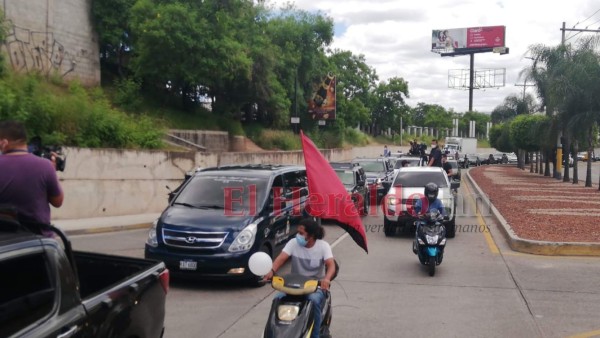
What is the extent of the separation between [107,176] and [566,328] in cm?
1384

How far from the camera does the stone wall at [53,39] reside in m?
21.2

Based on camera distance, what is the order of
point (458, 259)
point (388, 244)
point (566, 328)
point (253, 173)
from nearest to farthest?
point (566, 328) → point (253, 173) → point (458, 259) → point (388, 244)

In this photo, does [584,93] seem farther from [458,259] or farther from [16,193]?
[16,193]

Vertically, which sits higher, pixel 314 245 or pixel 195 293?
pixel 314 245

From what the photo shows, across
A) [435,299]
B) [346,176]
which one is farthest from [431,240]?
[346,176]

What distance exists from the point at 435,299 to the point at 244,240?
2859 millimetres

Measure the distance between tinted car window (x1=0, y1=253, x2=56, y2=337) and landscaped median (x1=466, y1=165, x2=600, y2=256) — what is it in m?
10.0

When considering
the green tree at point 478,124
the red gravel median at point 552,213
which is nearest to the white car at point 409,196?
the red gravel median at point 552,213

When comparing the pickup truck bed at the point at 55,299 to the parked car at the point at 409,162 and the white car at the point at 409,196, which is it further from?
the parked car at the point at 409,162

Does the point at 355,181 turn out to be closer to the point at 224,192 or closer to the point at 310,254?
the point at 224,192

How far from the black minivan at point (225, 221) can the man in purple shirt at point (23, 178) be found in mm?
2980

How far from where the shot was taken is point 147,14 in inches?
1001

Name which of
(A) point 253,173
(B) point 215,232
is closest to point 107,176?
(A) point 253,173

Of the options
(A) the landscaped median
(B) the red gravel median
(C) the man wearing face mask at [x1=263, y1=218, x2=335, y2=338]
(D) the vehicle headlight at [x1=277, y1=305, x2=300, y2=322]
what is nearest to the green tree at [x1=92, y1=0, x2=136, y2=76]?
(A) the landscaped median
